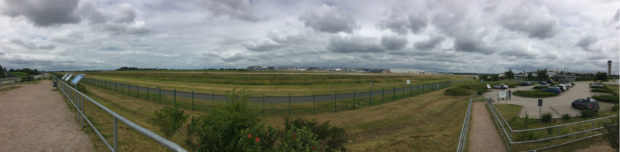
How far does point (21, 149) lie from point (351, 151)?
10506mm

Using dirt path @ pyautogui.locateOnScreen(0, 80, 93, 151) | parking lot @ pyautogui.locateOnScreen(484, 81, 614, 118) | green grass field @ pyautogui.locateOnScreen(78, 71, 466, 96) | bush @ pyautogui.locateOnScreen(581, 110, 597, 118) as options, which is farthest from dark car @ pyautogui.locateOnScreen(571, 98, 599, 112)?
dirt path @ pyautogui.locateOnScreen(0, 80, 93, 151)

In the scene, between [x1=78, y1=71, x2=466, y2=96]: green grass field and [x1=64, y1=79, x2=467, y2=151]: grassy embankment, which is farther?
[x1=78, y1=71, x2=466, y2=96]: green grass field

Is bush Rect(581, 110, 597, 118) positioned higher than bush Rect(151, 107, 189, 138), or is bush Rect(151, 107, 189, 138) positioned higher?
bush Rect(151, 107, 189, 138)

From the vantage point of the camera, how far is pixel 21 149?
5.28m

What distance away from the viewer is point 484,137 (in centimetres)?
1638

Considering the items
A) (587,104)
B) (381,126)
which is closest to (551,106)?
(587,104)

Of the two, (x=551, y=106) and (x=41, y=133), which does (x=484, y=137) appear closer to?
(x=41, y=133)

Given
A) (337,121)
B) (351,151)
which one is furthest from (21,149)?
(337,121)

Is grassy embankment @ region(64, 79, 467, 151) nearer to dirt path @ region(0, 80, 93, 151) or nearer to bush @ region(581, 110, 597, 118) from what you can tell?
dirt path @ region(0, 80, 93, 151)

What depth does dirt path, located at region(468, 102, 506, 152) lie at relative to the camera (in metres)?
14.4

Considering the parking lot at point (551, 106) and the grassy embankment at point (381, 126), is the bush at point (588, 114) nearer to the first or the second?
the parking lot at point (551, 106)

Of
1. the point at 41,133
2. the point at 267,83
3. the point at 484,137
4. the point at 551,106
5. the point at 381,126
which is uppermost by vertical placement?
the point at 41,133

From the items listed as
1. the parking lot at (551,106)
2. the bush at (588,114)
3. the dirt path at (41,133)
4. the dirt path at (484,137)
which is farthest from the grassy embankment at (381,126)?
the bush at (588,114)

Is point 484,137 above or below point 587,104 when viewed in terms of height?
below
